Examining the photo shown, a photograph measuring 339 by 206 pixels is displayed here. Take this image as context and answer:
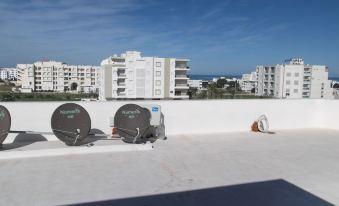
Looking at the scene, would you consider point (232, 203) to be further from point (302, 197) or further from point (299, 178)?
point (299, 178)

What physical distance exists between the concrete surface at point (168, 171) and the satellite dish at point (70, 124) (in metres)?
0.69

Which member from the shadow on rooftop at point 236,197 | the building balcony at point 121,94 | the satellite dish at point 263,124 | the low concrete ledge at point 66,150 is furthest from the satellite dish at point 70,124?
the building balcony at point 121,94

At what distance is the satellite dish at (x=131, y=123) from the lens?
22.4 feet

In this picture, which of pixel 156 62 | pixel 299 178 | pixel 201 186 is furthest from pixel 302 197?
pixel 156 62

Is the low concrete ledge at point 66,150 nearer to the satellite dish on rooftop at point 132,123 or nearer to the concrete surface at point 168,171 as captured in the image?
the concrete surface at point 168,171

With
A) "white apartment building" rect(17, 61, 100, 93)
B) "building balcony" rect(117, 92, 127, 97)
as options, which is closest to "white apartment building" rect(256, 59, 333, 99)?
"building balcony" rect(117, 92, 127, 97)

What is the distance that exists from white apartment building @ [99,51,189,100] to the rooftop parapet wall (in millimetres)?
46513

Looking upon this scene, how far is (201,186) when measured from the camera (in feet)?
14.7

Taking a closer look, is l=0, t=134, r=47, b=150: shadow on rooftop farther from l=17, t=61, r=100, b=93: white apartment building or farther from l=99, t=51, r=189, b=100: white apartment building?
l=17, t=61, r=100, b=93: white apartment building

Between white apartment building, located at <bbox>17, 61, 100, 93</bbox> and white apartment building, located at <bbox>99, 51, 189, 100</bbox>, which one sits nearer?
white apartment building, located at <bbox>99, 51, 189, 100</bbox>

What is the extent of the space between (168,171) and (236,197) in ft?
4.46

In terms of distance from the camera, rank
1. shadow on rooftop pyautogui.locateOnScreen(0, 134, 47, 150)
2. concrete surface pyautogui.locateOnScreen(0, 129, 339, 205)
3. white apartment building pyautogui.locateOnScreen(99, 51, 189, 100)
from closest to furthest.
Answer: concrete surface pyautogui.locateOnScreen(0, 129, 339, 205)
shadow on rooftop pyautogui.locateOnScreen(0, 134, 47, 150)
white apartment building pyautogui.locateOnScreen(99, 51, 189, 100)

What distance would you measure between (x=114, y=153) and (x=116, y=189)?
196 cm

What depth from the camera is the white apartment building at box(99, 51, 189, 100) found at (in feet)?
183
